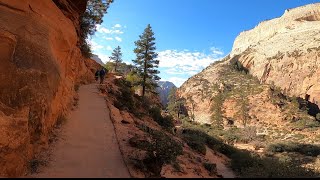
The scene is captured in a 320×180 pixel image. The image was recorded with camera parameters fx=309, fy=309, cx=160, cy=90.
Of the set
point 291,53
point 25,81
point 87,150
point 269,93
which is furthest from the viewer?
point 291,53

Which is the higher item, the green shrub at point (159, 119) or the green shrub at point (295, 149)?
the green shrub at point (159, 119)

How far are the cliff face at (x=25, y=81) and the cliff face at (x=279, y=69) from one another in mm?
73332

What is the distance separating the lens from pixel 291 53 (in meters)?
101

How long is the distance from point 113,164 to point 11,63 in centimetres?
465

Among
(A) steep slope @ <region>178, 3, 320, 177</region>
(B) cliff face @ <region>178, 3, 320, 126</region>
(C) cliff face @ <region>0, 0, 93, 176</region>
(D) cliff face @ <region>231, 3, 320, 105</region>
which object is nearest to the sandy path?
(C) cliff face @ <region>0, 0, 93, 176</region>

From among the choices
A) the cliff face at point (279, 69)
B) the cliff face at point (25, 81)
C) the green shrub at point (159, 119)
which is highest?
the cliff face at point (279, 69)

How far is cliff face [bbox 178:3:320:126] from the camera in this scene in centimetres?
8769

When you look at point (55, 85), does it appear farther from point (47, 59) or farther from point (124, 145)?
point (124, 145)

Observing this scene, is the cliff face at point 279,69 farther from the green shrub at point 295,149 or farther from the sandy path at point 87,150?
the sandy path at point 87,150

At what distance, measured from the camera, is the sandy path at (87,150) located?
32.4ft

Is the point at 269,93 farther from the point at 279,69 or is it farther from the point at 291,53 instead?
the point at 291,53

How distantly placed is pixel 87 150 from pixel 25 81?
12.6ft

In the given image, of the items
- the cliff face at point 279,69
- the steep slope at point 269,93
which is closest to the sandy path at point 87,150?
the steep slope at point 269,93

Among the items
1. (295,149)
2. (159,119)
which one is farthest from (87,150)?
(295,149)
